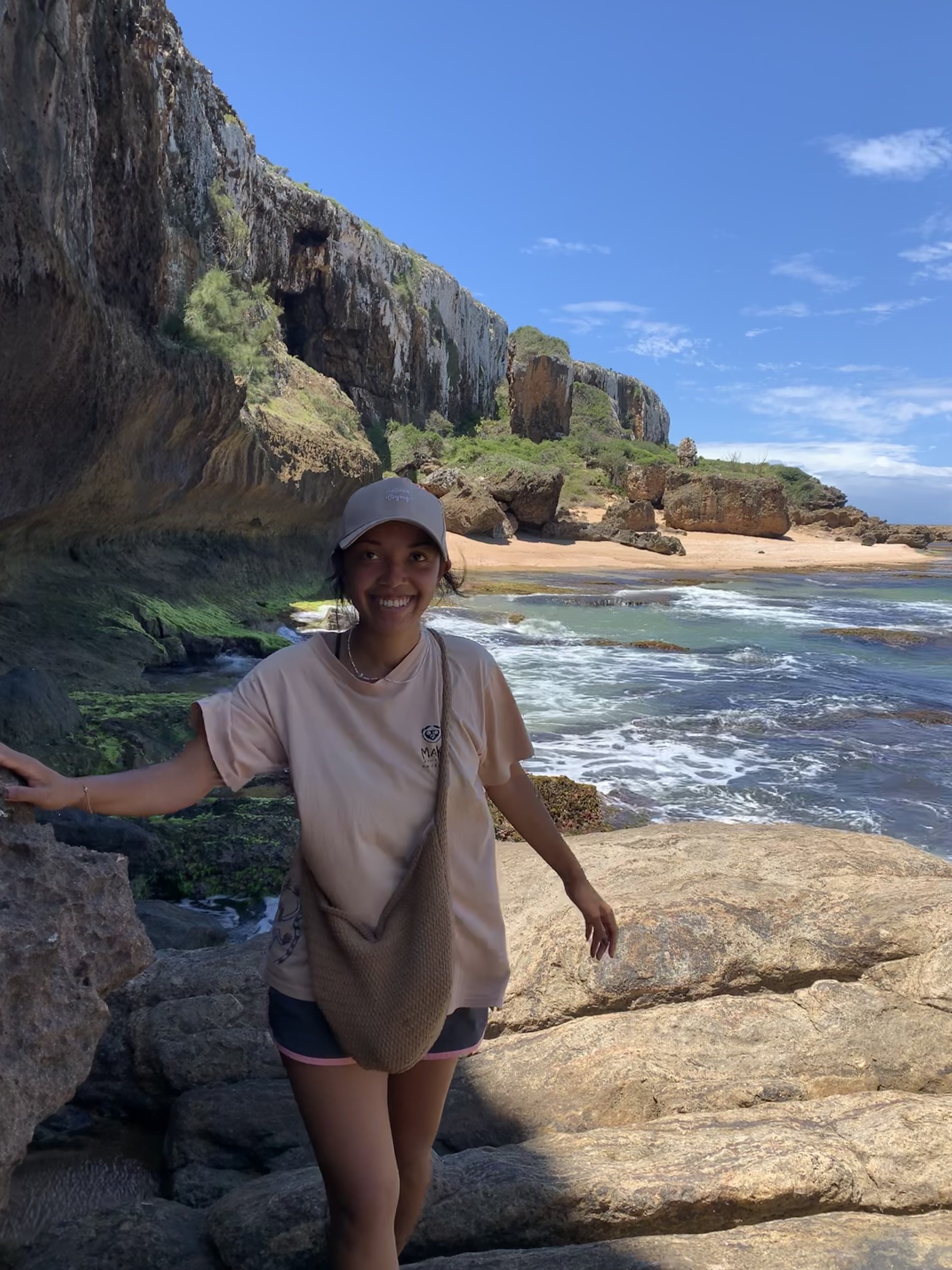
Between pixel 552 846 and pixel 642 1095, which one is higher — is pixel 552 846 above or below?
above

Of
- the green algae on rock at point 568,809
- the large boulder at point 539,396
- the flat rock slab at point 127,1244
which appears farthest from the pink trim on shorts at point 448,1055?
the large boulder at point 539,396

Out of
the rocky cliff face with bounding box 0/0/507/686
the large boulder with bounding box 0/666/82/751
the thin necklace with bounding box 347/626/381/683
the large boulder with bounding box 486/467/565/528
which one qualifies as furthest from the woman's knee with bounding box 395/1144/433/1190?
the large boulder with bounding box 486/467/565/528

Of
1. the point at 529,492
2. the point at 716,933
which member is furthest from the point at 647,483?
the point at 716,933

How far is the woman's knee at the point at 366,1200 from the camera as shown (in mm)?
1797

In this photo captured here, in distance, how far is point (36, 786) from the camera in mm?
1866

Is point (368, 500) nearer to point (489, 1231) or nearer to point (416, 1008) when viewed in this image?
point (416, 1008)

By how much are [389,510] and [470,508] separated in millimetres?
34519

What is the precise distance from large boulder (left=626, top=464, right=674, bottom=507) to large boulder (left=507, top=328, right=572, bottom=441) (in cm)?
1033

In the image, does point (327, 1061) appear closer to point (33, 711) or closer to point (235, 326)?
point (33, 711)

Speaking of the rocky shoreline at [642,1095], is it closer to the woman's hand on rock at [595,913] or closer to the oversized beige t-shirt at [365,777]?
the oversized beige t-shirt at [365,777]

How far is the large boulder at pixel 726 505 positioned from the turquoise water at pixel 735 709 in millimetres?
20102

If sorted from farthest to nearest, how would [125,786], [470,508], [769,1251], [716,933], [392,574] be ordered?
[470,508] < [716,933] < [769,1251] < [392,574] < [125,786]

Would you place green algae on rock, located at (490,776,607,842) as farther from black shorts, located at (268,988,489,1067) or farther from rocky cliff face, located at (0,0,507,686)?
black shorts, located at (268,988,489,1067)

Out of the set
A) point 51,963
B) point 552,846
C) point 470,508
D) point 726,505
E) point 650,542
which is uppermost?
point 726,505
